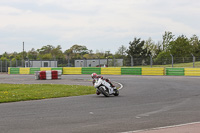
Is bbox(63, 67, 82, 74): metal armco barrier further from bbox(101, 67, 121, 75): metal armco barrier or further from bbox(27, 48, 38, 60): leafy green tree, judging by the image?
bbox(27, 48, 38, 60): leafy green tree

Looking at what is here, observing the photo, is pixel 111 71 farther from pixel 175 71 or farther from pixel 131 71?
pixel 175 71

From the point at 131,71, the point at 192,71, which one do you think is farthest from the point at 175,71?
the point at 131,71

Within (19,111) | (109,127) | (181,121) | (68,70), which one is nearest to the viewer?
(109,127)

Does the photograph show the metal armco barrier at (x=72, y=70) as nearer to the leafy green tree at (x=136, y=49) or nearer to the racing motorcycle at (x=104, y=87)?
the racing motorcycle at (x=104, y=87)

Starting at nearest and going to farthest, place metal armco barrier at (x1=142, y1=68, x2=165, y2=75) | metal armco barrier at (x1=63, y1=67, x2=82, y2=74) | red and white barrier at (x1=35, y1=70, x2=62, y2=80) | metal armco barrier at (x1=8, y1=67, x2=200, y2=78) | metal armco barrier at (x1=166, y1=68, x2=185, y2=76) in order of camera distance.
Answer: red and white barrier at (x1=35, y1=70, x2=62, y2=80), metal armco barrier at (x1=8, y1=67, x2=200, y2=78), metal armco barrier at (x1=166, y1=68, x2=185, y2=76), metal armco barrier at (x1=142, y1=68, x2=165, y2=75), metal armco barrier at (x1=63, y1=67, x2=82, y2=74)

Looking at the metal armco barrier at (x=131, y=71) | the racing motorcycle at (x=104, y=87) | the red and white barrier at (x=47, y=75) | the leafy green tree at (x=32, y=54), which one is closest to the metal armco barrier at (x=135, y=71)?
the metal armco barrier at (x=131, y=71)

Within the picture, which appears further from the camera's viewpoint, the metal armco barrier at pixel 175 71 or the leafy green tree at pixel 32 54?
the leafy green tree at pixel 32 54

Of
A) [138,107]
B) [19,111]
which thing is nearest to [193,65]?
[138,107]

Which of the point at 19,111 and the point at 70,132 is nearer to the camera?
the point at 70,132

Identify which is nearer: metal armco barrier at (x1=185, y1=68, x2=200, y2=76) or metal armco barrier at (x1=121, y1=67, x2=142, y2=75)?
metal armco barrier at (x1=185, y1=68, x2=200, y2=76)

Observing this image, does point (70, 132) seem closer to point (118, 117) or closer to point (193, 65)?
point (118, 117)

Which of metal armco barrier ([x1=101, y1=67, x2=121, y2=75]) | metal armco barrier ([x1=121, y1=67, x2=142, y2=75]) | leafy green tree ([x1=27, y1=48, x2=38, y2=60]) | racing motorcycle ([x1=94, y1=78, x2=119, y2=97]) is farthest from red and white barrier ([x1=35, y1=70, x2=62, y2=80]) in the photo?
leafy green tree ([x1=27, y1=48, x2=38, y2=60])

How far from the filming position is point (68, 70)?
4238 centimetres

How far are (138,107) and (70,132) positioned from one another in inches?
165
